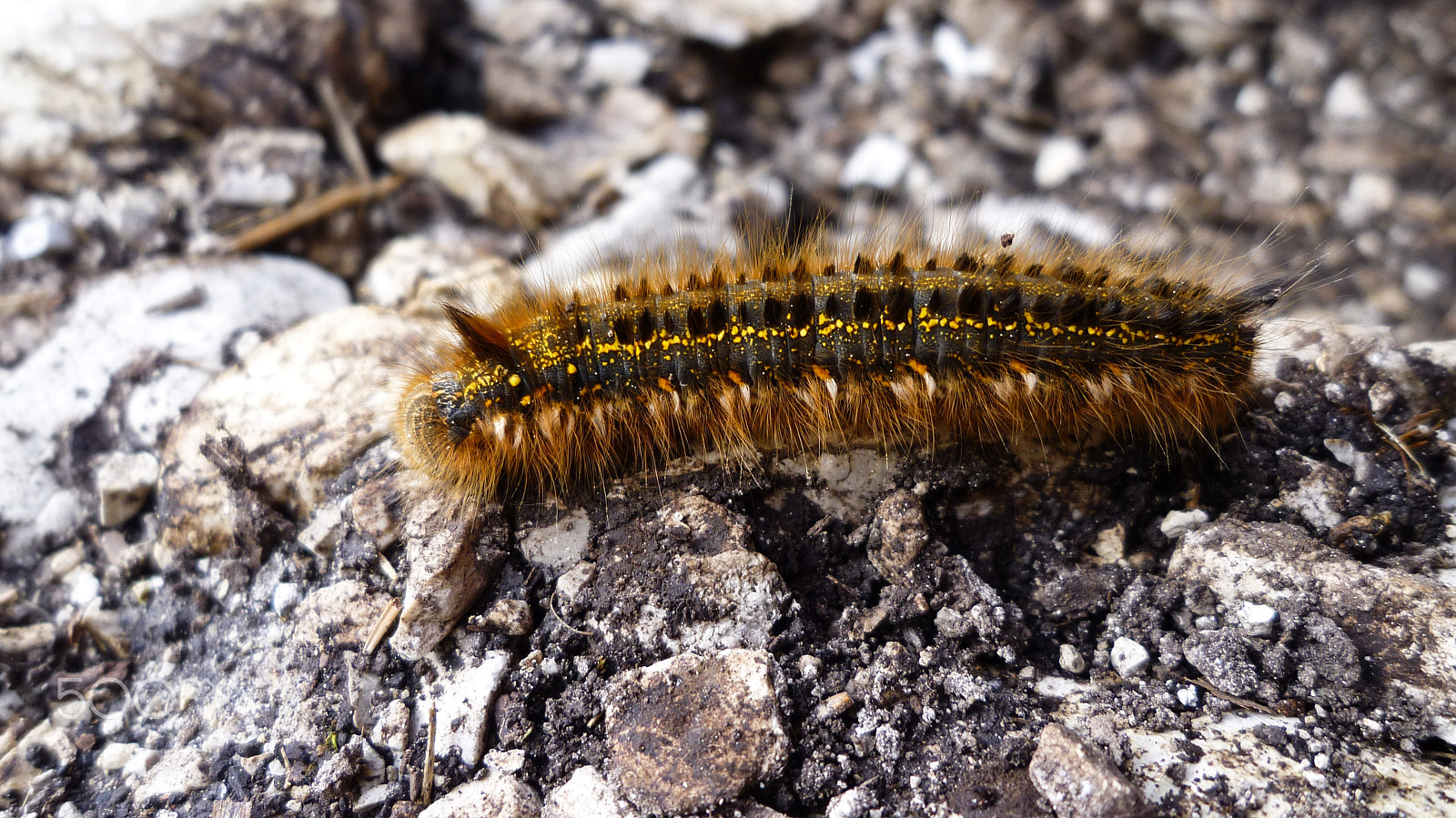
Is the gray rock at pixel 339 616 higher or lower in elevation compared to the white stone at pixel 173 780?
higher

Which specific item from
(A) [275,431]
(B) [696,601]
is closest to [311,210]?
(A) [275,431]

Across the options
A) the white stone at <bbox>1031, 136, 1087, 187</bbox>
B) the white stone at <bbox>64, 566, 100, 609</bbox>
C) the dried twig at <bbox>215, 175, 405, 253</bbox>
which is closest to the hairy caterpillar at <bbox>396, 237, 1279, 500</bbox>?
the white stone at <bbox>64, 566, 100, 609</bbox>

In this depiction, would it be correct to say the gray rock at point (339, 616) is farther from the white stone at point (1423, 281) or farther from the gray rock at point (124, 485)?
the white stone at point (1423, 281)

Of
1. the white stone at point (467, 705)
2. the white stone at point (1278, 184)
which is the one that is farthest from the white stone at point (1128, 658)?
the white stone at point (1278, 184)

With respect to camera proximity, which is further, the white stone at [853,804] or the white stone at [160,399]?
the white stone at [160,399]

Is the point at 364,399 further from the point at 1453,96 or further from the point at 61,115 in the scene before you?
the point at 1453,96

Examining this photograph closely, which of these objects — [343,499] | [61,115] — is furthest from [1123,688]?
[61,115]
